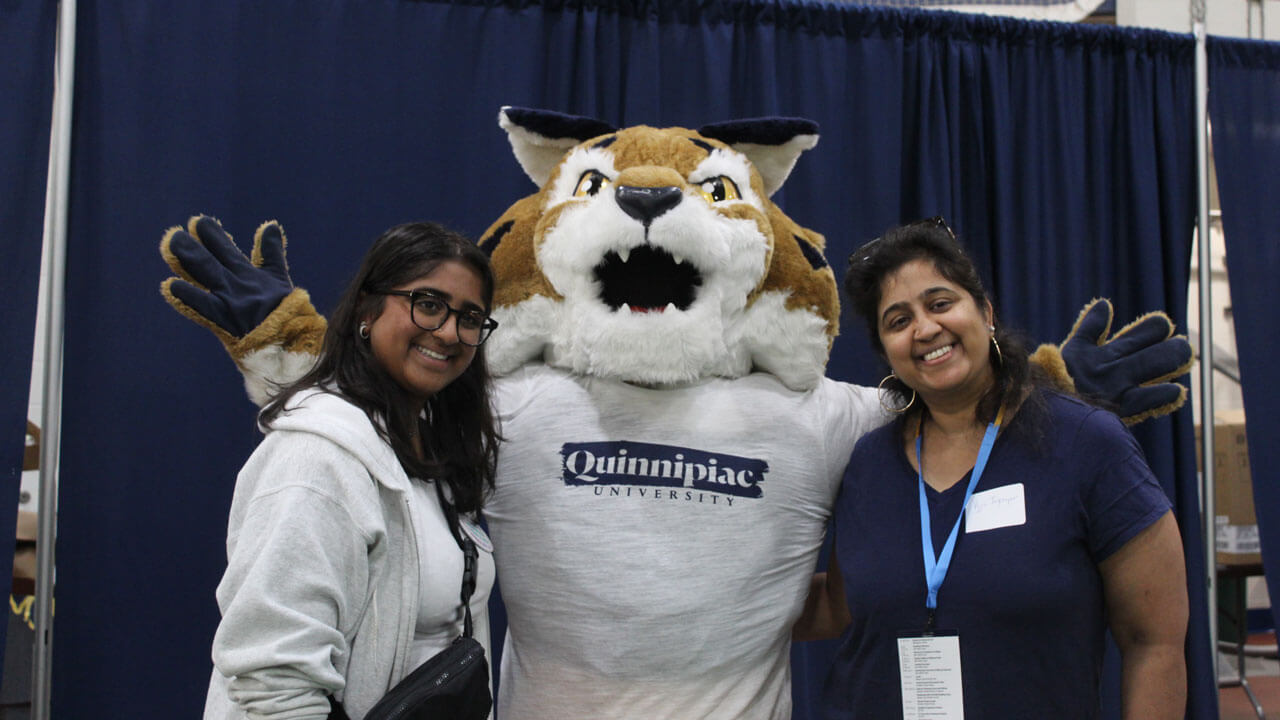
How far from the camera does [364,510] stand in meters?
1.02

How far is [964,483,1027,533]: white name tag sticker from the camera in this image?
126cm

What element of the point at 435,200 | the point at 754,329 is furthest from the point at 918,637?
the point at 435,200

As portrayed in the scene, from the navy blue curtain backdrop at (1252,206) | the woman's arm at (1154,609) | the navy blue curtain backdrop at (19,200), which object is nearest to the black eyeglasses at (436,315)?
the woman's arm at (1154,609)

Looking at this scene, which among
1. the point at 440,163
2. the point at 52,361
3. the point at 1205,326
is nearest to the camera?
the point at 52,361

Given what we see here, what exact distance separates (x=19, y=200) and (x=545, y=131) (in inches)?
57.7

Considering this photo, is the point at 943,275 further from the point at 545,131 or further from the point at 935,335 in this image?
the point at 545,131

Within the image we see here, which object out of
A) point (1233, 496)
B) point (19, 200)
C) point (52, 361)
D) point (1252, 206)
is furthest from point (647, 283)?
point (1233, 496)

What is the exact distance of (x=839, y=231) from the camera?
2578mm

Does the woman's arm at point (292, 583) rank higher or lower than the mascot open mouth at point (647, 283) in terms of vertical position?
lower

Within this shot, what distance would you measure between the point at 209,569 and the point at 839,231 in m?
2.03

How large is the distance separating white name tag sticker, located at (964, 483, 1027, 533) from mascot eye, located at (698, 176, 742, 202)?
0.68 m

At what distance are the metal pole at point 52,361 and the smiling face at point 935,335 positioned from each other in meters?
1.97

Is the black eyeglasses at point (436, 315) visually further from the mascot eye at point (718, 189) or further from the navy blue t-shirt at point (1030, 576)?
the navy blue t-shirt at point (1030, 576)

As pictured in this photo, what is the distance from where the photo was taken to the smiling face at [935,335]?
1349 mm
